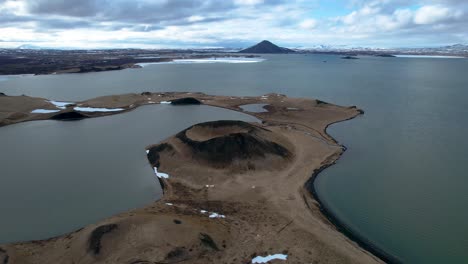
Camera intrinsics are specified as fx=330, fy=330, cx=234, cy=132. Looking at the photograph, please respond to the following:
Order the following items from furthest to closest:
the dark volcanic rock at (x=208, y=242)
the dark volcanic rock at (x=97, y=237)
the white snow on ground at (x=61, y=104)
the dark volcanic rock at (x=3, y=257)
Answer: the white snow on ground at (x=61, y=104) → the dark volcanic rock at (x=208, y=242) → the dark volcanic rock at (x=3, y=257) → the dark volcanic rock at (x=97, y=237)

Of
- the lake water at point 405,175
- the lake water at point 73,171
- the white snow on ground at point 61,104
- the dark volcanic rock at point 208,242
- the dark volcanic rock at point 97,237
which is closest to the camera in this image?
the dark volcanic rock at point 97,237

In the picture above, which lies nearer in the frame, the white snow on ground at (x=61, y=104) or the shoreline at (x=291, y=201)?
the shoreline at (x=291, y=201)

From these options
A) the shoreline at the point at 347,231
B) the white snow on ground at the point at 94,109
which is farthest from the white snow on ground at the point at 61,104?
the shoreline at the point at 347,231

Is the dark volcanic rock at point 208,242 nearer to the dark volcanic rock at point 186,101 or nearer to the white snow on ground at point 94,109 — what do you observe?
the white snow on ground at point 94,109

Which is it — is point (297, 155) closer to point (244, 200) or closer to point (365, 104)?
point (244, 200)

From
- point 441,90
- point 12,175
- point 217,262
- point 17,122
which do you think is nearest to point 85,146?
point 12,175

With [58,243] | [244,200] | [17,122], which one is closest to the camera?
[58,243]

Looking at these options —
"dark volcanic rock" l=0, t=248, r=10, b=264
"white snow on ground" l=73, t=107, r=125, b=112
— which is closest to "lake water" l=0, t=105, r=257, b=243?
"dark volcanic rock" l=0, t=248, r=10, b=264
